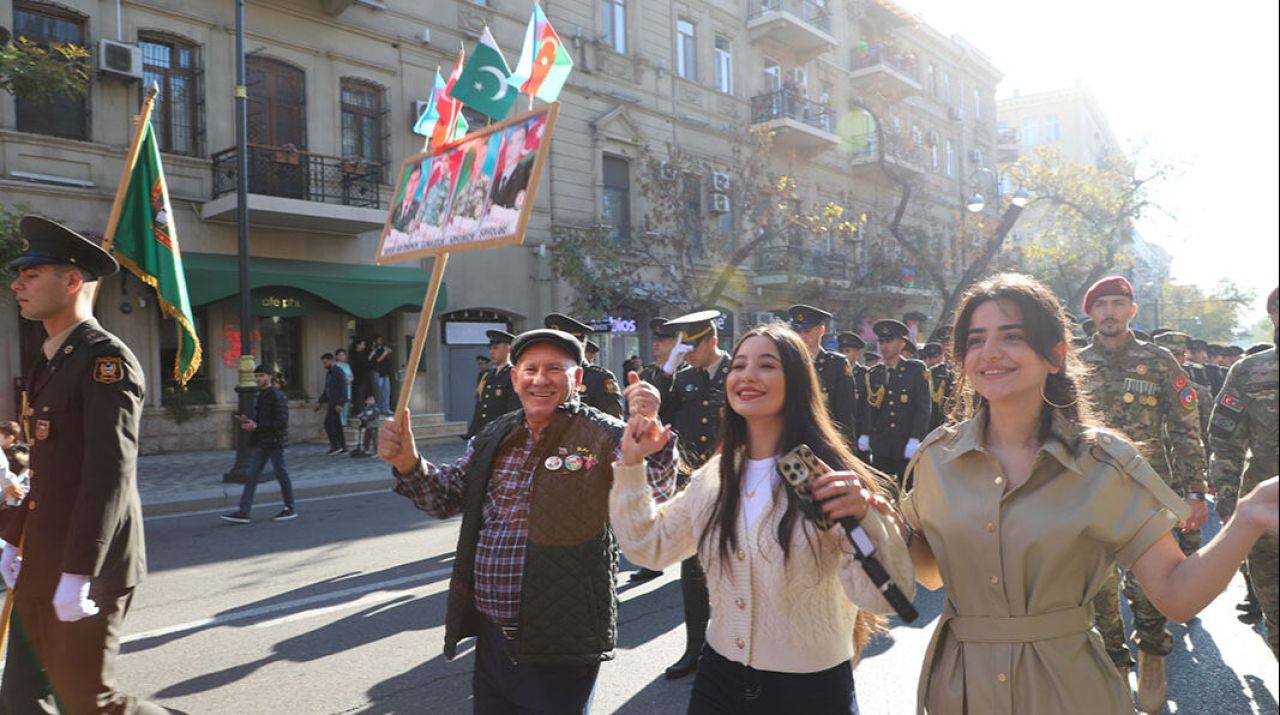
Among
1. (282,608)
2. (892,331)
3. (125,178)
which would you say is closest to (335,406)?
(282,608)

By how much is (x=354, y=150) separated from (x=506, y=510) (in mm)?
16646

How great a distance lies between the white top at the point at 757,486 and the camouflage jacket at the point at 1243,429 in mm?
2768

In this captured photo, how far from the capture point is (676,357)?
6637 millimetres

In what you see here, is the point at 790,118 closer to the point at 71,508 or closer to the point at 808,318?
the point at 808,318

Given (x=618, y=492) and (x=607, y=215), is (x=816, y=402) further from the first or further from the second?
(x=607, y=215)

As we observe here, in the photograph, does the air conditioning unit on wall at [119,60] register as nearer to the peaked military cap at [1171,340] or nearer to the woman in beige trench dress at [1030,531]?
the peaked military cap at [1171,340]

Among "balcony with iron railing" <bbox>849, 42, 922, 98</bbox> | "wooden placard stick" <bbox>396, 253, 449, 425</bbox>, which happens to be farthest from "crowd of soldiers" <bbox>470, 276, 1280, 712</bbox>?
"balcony with iron railing" <bbox>849, 42, 922, 98</bbox>

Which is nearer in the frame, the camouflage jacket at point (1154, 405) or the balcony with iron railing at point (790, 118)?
the camouflage jacket at point (1154, 405)

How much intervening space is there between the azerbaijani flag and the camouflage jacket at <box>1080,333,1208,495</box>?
3229 millimetres

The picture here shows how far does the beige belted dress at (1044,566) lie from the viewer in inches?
80.7

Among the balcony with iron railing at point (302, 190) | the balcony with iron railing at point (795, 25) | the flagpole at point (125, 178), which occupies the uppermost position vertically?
the balcony with iron railing at point (795, 25)

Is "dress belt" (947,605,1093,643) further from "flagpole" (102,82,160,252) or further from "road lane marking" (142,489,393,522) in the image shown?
"road lane marking" (142,489,393,522)

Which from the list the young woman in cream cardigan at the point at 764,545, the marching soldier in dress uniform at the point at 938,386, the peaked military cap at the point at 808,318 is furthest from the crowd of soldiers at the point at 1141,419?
the marching soldier in dress uniform at the point at 938,386

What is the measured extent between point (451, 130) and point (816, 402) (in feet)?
7.37
